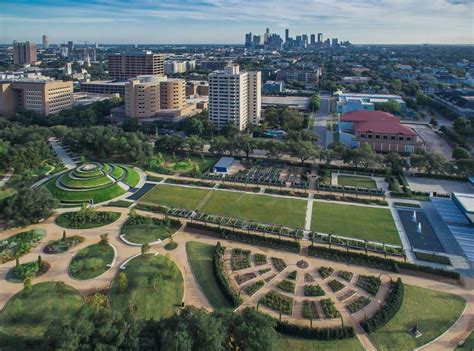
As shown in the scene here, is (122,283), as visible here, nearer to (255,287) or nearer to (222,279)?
(222,279)

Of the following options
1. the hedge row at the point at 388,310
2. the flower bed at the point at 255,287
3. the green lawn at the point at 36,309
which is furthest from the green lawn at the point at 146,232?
the hedge row at the point at 388,310

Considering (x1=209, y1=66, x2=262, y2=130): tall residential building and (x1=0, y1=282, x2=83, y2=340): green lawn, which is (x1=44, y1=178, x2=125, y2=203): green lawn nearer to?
(x1=0, y1=282, x2=83, y2=340): green lawn

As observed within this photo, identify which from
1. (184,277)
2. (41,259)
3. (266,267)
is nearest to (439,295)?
(266,267)

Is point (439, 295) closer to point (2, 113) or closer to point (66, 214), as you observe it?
point (66, 214)

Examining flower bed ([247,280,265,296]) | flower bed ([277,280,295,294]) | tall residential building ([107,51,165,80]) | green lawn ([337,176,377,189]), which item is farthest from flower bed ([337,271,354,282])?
tall residential building ([107,51,165,80])

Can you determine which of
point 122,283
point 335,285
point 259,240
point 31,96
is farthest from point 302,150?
point 31,96

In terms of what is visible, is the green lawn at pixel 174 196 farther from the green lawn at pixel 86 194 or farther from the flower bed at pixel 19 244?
→ the flower bed at pixel 19 244
